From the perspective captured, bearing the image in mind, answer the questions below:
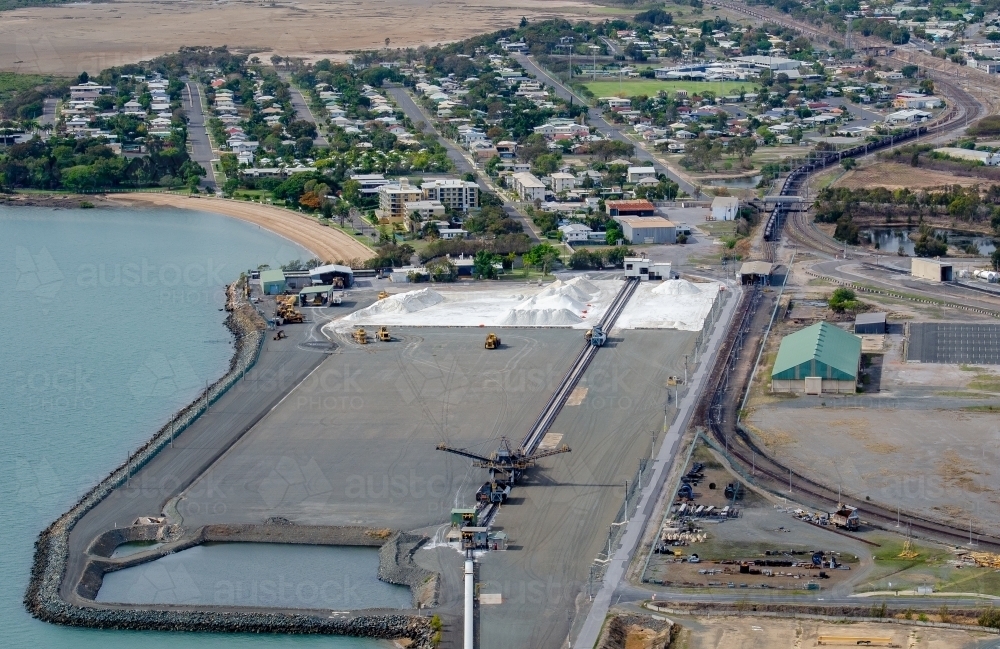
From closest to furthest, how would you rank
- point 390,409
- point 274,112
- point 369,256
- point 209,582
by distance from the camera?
1. point 209,582
2. point 390,409
3. point 369,256
4. point 274,112

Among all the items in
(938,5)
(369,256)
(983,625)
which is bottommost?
(938,5)

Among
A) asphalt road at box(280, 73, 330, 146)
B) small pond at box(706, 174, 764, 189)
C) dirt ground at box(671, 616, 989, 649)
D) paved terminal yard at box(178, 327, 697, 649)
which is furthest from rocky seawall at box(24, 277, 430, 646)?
asphalt road at box(280, 73, 330, 146)

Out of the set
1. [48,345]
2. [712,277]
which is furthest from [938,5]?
[48,345]

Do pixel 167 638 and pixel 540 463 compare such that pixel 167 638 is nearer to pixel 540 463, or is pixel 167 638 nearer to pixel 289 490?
pixel 289 490

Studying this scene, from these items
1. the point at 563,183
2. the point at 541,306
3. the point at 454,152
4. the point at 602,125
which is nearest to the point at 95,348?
the point at 541,306

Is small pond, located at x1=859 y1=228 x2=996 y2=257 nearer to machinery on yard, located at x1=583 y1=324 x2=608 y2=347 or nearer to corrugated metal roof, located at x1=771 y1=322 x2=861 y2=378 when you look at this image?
corrugated metal roof, located at x1=771 y1=322 x2=861 y2=378

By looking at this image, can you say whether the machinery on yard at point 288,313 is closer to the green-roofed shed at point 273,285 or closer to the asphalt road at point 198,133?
the green-roofed shed at point 273,285

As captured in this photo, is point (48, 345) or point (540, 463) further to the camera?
point (48, 345)

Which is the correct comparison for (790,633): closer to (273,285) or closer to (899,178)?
(273,285)
